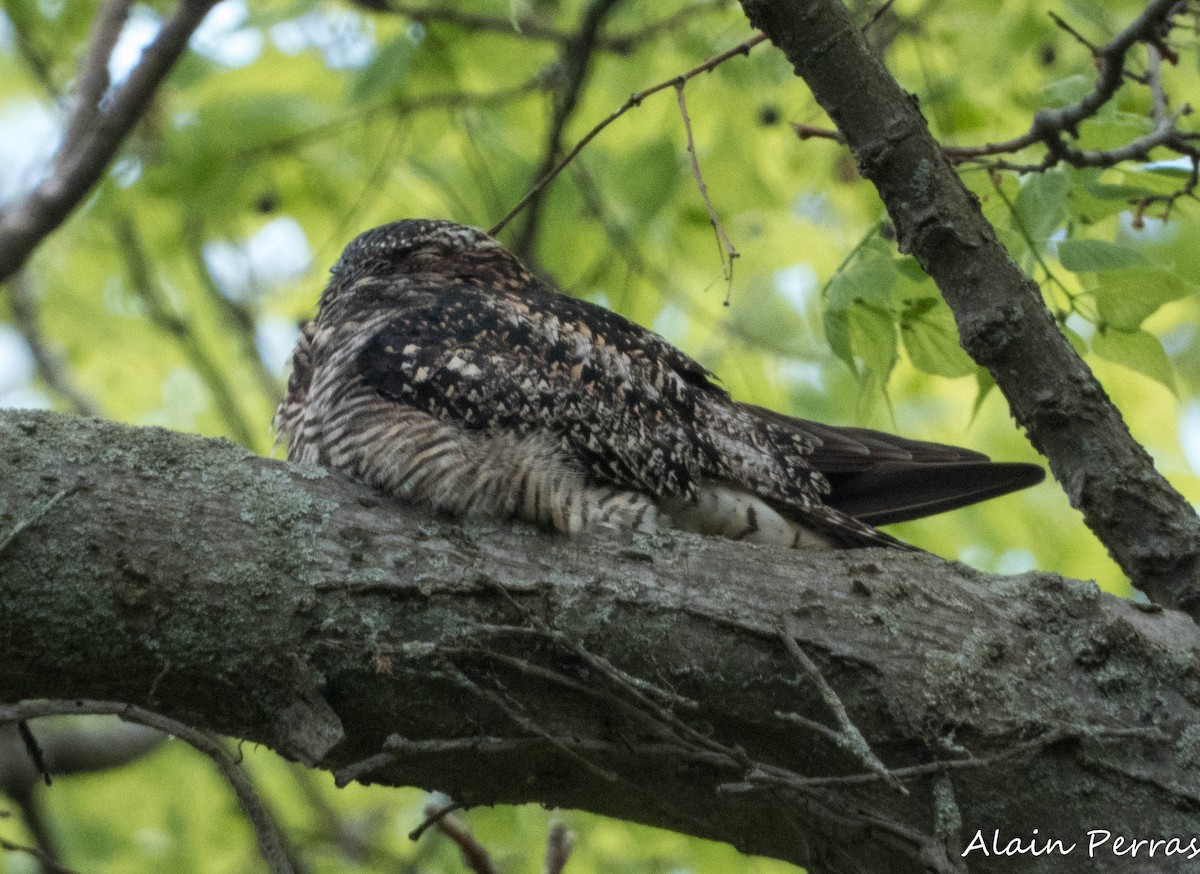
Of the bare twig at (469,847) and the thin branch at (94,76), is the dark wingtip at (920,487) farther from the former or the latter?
the thin branch at (94,76)

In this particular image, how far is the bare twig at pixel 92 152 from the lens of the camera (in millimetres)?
3299

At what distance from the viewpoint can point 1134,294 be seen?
108 inches

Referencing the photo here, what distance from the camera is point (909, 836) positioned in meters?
2.07

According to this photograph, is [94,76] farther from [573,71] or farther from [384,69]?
[573,71]

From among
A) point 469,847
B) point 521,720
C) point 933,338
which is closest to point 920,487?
point 933,338

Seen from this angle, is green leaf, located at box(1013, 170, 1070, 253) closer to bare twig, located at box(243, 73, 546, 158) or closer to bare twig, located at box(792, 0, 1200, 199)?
bare twig, located at box(792, 0, 1200, 199)

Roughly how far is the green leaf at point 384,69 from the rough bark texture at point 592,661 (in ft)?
7.38

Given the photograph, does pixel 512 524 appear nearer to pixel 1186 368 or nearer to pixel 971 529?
pixel 971 529

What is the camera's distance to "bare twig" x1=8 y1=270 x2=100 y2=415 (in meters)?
5.93

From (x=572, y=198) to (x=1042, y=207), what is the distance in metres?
2.27

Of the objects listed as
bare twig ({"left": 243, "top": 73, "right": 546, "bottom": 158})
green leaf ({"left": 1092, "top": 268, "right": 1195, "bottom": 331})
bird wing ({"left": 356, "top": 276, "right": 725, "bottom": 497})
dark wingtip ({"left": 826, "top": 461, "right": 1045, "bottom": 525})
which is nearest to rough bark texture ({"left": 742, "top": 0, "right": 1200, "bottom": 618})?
green leaf ({"left": 1092, "top": 268, "right": 1195, "bottom": 331})

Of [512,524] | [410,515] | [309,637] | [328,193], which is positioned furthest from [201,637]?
[328,193]

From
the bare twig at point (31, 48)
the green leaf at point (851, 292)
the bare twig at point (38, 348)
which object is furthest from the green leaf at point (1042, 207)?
the bare twig at point (38, 348)

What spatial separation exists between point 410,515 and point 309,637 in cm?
37
